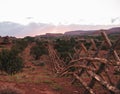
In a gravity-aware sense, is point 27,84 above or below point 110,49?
below

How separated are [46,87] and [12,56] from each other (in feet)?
25.3

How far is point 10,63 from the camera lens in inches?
664

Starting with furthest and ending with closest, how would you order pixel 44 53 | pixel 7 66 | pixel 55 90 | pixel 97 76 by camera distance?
pixel 44 53 < pixel 7 66 < pixel 55 90 < pixel 97 76

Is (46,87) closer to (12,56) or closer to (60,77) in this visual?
(60,77)

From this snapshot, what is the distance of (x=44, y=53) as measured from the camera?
3394 cm

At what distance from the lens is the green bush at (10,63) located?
1651cm

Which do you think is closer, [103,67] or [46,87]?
[103,67]

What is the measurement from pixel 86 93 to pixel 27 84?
9.12 feet

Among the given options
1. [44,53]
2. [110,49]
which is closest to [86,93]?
[110,49]

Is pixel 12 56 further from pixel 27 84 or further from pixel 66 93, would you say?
pixel 66 93

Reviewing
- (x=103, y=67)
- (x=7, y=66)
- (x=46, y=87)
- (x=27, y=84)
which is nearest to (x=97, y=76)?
(x=103, y=67)

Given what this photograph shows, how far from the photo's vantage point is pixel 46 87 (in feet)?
33.4

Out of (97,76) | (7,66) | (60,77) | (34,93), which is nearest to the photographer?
(97,76)

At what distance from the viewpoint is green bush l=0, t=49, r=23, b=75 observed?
54.2 ft
